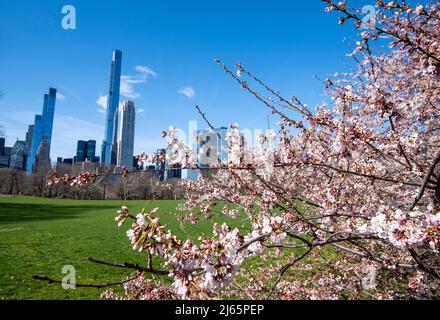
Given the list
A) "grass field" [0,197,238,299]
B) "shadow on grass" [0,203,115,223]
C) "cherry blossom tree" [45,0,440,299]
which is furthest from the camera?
"shadow on grass" [0,203,115,223]

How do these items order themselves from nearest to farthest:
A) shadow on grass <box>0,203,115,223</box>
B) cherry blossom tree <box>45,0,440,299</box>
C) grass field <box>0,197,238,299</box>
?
cherry blossom tree <box>45,0,440,299</box>
grass field <box>0,197,238,299</box>
shadow on grass <box>0,203,115,223</box>

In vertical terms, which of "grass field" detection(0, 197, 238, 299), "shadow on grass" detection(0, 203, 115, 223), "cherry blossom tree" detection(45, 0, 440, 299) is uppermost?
"cherry blossom tree" detection(45, 0, 440, 299)

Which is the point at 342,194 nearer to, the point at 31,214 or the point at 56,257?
the point at 56,257

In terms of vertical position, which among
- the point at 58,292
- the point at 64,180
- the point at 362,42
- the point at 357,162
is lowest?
the point at 58,292

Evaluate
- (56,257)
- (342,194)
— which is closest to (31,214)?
(56,257)

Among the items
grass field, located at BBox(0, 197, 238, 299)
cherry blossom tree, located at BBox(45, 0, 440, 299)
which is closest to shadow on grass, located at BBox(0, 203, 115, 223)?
grass field, located at BBox(0, 197, 238, 299)

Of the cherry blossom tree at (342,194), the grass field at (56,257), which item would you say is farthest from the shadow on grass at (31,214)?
the cherry blossom tree at (342,194)

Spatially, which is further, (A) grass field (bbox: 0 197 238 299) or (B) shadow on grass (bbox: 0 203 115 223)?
(B) shadow on grass (bbox: 0 203 115 223)

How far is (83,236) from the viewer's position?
19.4 m

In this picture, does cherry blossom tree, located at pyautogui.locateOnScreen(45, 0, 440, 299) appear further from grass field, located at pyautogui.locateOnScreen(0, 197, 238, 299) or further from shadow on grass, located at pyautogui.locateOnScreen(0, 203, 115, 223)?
Result: shadow on grass, located at pyautogui.locateOnScreen(0, 203, 115, 223)
